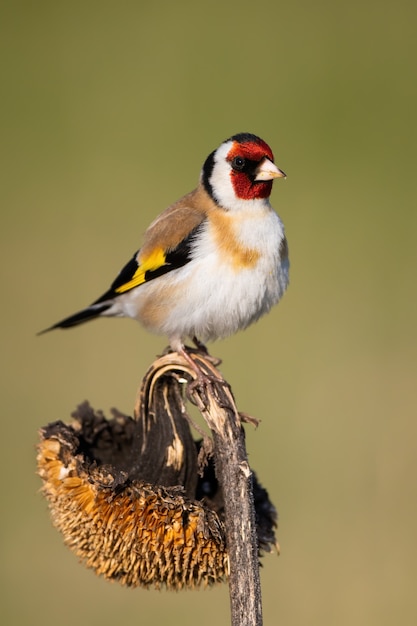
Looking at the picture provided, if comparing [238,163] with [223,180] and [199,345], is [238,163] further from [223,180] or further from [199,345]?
[199,345]

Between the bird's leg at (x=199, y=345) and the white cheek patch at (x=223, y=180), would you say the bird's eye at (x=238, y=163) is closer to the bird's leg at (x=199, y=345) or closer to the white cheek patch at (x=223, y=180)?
the white cheek patch at (x=223, y=180)

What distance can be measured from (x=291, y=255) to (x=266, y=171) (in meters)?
2.82

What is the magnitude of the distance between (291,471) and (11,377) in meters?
1.84

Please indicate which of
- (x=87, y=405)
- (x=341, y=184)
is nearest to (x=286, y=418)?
(x=341, y=184)

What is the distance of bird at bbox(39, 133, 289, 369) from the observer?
3738 millimetres

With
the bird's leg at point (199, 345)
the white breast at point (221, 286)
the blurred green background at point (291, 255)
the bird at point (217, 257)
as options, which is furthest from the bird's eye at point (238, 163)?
the blurred green background at point (291, 255)

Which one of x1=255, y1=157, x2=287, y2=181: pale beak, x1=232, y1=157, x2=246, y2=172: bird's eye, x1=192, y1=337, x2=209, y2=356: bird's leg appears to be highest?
x1=232, y1=157, x2=246, y2=172: bird's eye

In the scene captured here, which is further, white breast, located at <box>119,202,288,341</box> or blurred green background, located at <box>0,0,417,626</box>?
blurred green background, located at <box>0,0,417,626</box>

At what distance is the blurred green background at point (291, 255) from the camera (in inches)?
197

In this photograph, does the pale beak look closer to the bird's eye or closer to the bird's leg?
the bird's eye

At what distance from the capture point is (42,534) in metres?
5.25

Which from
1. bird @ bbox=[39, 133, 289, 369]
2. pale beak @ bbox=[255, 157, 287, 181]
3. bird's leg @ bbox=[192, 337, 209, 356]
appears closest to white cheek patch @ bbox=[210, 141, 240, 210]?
bird @ bbox=[39, 133, 289, 369]

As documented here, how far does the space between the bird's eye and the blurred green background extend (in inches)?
85.8

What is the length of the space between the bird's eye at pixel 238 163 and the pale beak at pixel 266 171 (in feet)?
0.20
